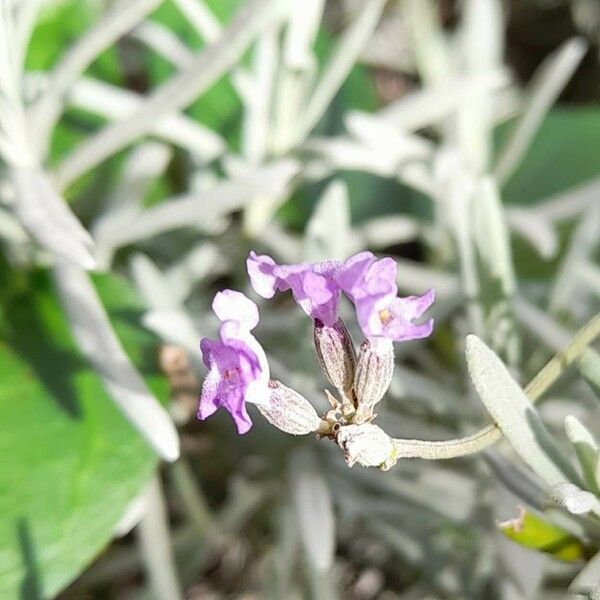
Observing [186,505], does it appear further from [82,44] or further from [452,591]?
[82,44]

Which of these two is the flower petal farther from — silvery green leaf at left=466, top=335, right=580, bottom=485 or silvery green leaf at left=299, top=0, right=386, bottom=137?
silvery green leaf at left=299, top=0, right=386, bottom=137

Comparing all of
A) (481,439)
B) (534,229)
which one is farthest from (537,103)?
(481,439)

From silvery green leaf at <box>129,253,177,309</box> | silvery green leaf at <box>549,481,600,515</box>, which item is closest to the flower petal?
silvery green leaf at <box>549,481,600,515</box>

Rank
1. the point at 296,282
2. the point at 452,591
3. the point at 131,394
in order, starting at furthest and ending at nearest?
Result: the point at 452,591 → the point at 131,394 → the point at 296,282

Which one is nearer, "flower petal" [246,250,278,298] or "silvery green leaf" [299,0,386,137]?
"flower petal" [246,250,278,298]

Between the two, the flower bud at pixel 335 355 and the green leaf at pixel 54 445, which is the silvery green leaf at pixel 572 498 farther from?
the green leaf at pixel 54 445

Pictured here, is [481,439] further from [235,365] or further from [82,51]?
[82,51]

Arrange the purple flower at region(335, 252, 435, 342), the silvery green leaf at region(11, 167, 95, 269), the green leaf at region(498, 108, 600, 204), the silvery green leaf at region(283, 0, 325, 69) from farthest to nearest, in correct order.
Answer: the green leaf at region(498, 108, 600, 204) < the silvery green leaf at region(283, 0, 325, 69) < the silvery green leaf at region(11, 167, 95, 269) < the purple flower at region(335, 252, 435, 342)

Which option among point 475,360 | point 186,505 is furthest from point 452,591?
point 475,360
